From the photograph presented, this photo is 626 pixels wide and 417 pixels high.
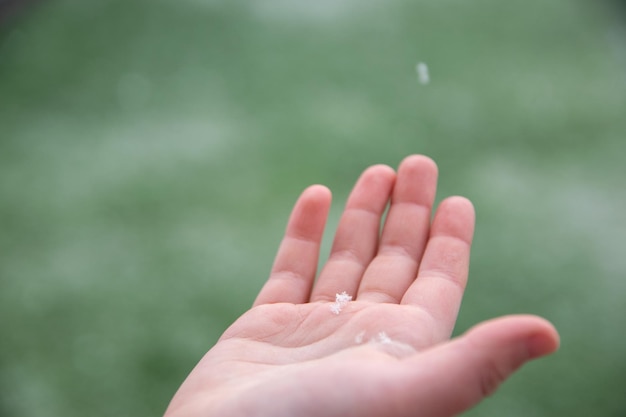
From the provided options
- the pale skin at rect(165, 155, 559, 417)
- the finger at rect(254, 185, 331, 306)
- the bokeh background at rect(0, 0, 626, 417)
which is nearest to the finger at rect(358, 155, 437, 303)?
the pale skin at rect(165, 155, 559, 417)

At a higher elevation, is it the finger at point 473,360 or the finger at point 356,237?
the finger at point 356,237

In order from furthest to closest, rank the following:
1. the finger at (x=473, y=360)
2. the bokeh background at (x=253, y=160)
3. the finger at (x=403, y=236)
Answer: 1. the bokeh background at (x=253, y=160)
2. the finger at (x=403, y=236)
3. the finger at (x=473, y=360)

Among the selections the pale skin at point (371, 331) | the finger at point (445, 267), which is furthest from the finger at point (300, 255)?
the finger at point (445, 267)

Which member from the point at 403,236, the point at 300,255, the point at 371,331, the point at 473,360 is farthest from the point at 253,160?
the point at 473,360

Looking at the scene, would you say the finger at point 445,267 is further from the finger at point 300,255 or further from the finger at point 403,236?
the finger at point 300,255

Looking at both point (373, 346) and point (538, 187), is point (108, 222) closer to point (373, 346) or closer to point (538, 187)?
point (373, 346)

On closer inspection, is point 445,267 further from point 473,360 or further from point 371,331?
point 473,360

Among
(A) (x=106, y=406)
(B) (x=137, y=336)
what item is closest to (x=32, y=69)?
(B) (x=137, y=336)

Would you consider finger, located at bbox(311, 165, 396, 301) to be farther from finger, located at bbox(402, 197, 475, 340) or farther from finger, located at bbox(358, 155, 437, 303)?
finger, located at bbox(402, 197, 475, 340)
